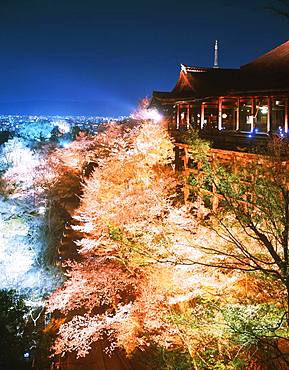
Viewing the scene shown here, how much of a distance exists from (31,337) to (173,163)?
40.7 ft

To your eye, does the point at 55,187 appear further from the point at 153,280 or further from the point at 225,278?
the point at 225,278

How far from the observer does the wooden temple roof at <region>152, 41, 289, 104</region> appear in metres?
14.0

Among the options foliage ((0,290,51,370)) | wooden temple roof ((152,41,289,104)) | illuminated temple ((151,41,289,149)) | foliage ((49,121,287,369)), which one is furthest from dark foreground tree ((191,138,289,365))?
wooden temple roof ((152,41,289,104))

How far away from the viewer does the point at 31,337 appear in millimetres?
9281

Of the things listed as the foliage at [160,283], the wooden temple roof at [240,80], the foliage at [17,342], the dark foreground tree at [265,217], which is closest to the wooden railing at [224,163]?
the dark foreground tree at [265,217]

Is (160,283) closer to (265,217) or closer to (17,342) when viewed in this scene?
(17,342)

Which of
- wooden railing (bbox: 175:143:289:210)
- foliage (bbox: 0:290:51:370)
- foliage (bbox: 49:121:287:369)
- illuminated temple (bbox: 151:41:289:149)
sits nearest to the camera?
foliage (bbox: 49:121:287:369)

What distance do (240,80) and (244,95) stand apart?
7.42 ft

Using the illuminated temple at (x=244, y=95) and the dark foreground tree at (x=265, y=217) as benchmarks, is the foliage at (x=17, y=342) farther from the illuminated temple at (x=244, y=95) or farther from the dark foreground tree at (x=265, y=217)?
the illuminated temple at (x=244, y=95)

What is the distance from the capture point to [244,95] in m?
14.8

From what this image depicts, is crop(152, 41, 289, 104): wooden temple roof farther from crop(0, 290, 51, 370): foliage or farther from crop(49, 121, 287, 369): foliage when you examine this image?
crop(0, 290, 51, 370): foliage

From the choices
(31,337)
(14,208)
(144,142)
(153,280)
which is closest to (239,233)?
(153,280)

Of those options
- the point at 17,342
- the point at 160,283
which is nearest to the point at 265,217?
the point at 160,283

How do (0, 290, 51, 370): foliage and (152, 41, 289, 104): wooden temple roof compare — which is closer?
(0, 290, 51, 370): foliage
